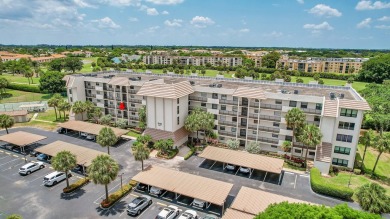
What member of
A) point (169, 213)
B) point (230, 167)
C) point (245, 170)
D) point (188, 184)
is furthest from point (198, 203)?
point (245, 170)

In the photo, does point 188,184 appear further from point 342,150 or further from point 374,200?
point 342,150

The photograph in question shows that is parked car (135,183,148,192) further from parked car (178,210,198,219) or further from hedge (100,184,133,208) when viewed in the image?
parked car (178,210,198,219)

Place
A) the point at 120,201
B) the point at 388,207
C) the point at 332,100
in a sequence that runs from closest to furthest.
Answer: the point at 388,207 → the point at 120,201 → the point at 332,100

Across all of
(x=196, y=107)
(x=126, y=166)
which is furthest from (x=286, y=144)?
(x=126, y=166)

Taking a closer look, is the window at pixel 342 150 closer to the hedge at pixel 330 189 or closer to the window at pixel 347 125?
the window at pixel 347 125

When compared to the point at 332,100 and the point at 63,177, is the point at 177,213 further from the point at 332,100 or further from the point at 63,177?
the point at 332,100

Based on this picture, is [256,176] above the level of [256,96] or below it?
below

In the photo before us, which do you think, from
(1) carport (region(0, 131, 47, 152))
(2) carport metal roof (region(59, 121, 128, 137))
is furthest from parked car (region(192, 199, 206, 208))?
(1) carport (region(0, 131, 47, 152))
